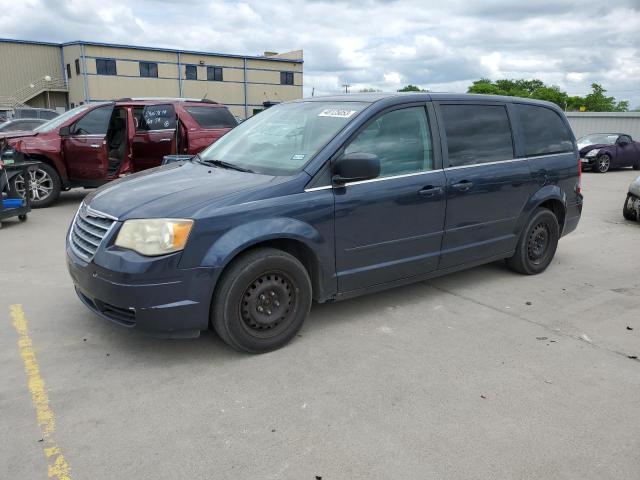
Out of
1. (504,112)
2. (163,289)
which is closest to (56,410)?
(163,289)

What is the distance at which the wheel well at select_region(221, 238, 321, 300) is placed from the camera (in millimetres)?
3709

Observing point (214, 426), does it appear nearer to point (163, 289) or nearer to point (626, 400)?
point (163, 289)

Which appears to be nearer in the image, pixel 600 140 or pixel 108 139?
pixel 108 139

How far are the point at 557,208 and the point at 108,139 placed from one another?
7797mm

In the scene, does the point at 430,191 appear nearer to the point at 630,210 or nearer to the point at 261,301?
the point at 261,301

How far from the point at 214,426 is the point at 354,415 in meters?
0.79

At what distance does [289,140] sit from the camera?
4211 mm

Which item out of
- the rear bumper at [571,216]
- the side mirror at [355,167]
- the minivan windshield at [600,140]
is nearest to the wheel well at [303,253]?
the side mirror at [355,167]

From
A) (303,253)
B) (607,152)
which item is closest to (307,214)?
(303,253)

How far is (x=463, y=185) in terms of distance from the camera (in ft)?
15.0

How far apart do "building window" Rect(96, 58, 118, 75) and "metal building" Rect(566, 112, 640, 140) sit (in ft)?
114

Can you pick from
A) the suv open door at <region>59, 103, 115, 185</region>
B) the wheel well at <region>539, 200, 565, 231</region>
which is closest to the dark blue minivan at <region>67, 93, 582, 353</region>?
the wheel well at <region>539, 200, 565, 231</region>

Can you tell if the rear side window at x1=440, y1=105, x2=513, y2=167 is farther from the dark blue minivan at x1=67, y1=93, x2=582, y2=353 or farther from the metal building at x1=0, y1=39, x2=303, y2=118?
the metal building at x1=0, y1=39, x2=303, y2=118

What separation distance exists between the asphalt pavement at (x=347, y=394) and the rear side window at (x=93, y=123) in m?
4.72
